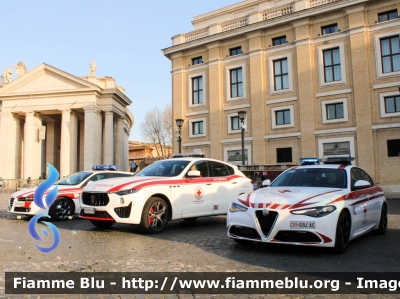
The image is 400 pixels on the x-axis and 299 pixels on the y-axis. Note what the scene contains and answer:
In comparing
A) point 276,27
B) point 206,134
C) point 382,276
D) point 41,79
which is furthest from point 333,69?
point 41,79

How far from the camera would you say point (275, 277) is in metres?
4.63

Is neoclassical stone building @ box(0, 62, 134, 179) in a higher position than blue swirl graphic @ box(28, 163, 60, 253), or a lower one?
higher

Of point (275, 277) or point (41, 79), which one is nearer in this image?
point (275, 277)

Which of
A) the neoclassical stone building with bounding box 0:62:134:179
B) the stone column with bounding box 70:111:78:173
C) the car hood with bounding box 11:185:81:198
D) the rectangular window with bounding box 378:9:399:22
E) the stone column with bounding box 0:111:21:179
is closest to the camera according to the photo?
the car hood with bounding box 11:185:81:198

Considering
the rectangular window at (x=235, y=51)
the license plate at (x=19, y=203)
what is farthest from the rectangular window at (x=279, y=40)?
the license plate at (x=19, y=203)

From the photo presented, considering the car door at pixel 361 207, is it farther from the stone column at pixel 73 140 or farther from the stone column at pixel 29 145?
the stone column at pixel 29 145

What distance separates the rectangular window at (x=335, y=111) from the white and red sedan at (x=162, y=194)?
19.8 meters

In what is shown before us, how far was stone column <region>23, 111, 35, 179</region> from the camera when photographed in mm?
46781

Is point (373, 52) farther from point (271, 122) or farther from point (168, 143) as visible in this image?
point (168, 143)

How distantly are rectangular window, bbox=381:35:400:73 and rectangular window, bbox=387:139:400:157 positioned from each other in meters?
4.95

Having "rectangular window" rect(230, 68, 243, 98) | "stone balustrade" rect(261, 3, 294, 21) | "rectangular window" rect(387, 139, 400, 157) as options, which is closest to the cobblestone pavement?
"rectangular window" rect(387, 139, 400, 157)

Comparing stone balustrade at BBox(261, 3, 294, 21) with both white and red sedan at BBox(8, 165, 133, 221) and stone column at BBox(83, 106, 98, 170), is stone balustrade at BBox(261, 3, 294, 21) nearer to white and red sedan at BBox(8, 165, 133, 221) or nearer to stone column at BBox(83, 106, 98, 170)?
white and red sedan at BBox(8, 165, 133, 221)

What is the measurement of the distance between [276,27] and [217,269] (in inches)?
1120

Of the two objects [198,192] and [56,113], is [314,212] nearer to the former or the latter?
[198,192]
